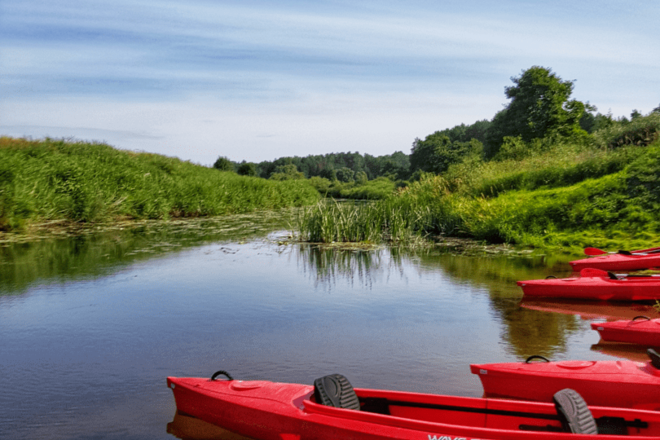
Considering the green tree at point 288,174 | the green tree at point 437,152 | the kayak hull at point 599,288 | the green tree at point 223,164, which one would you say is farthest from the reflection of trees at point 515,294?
the green tree at point 288,174

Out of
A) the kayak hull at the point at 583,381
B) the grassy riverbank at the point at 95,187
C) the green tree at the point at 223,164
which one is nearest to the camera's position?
the kayak hull at the point at 583,381

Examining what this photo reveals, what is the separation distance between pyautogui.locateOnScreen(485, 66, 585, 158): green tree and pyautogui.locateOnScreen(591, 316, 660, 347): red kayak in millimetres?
30588

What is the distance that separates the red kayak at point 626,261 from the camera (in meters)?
8.41

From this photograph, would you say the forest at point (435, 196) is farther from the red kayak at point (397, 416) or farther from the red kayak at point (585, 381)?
the red kayak at point (397, 416)

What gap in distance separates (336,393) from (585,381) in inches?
70.2

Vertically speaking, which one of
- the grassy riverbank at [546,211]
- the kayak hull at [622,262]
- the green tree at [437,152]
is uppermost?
the green tree at [437,152]

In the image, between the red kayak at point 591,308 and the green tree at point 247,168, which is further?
the green tree at point 247,168

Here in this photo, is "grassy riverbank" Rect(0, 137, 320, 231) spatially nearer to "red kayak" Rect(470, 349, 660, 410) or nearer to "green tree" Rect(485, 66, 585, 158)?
"red kayak" Rect(470, 349, 660, 410)

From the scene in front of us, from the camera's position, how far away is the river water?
4.18m

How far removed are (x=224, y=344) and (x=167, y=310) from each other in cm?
171

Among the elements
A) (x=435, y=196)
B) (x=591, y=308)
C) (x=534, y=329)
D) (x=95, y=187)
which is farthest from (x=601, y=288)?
(x=95, y=187)

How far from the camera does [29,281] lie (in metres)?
8.44

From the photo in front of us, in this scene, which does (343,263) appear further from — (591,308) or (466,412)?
(466,412)

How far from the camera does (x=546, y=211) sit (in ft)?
42.2
